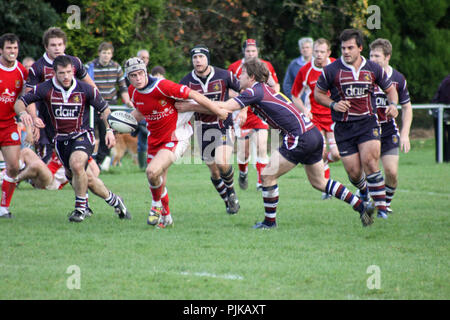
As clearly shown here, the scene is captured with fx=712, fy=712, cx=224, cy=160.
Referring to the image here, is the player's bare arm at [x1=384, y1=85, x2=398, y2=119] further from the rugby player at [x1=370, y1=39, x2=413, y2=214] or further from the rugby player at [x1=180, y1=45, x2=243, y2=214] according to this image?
the rugby player at [x1=180, y1=45, x2=243, y2=214]

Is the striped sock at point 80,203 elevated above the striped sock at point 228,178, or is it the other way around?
the striped sock at point 228,178

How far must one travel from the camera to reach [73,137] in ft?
28.3

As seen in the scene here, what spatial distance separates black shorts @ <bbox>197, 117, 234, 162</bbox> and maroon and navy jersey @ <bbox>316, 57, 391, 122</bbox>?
5.64ft

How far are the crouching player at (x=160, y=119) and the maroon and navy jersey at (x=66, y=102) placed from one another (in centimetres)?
56

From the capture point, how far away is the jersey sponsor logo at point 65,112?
28.0 ft

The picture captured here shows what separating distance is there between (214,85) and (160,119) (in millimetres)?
1554

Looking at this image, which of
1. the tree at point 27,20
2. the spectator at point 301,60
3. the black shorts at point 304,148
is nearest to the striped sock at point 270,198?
the black shorts at point 304,148

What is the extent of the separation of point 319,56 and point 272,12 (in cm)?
1229

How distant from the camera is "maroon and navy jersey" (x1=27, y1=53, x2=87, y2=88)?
30.0 ft

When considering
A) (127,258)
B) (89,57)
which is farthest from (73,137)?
(89,57)

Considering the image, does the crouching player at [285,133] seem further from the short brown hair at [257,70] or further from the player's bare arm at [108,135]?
the player's bare arm at [108,135]

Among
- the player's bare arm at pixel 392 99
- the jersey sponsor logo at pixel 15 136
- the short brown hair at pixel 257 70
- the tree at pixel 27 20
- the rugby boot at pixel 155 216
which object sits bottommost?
the rugby boot at pixel 155 216

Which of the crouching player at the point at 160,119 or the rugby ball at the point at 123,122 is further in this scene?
the rugby ball at the point at 123,122
